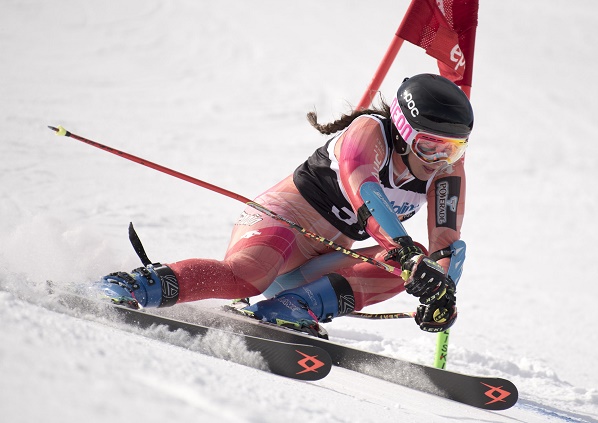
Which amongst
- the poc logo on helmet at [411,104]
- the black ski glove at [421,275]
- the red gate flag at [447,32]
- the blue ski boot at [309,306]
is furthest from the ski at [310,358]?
the red gate flag at [447,32]

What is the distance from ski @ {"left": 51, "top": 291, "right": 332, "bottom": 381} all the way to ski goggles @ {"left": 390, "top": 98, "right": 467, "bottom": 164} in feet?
3.68

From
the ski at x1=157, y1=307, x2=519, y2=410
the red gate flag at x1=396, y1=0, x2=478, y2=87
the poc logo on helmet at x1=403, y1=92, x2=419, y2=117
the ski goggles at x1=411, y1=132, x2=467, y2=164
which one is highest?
the red gate flag at x1=396, y1=0, x2=478, y2=87

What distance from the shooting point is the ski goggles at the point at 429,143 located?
3.38 metres

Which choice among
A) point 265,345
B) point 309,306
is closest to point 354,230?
point 309,306

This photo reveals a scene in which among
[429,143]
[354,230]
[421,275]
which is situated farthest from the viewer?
[354,230]

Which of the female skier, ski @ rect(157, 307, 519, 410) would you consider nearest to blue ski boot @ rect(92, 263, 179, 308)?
the female skier

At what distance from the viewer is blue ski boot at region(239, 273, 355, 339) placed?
3.59 m

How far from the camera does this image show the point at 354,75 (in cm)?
1383

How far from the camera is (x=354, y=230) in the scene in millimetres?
3906

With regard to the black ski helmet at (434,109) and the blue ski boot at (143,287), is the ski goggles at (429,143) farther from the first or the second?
the blue ski boot at (143,287)

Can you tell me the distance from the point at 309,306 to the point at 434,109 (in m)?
1.14

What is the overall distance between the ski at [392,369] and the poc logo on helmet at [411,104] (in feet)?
3.70

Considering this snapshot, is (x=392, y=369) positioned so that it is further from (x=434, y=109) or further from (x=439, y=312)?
(x=434, y=109)

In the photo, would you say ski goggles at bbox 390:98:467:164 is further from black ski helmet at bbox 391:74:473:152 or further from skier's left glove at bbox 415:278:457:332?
skier's left glove at bbox 415:278:457:332
